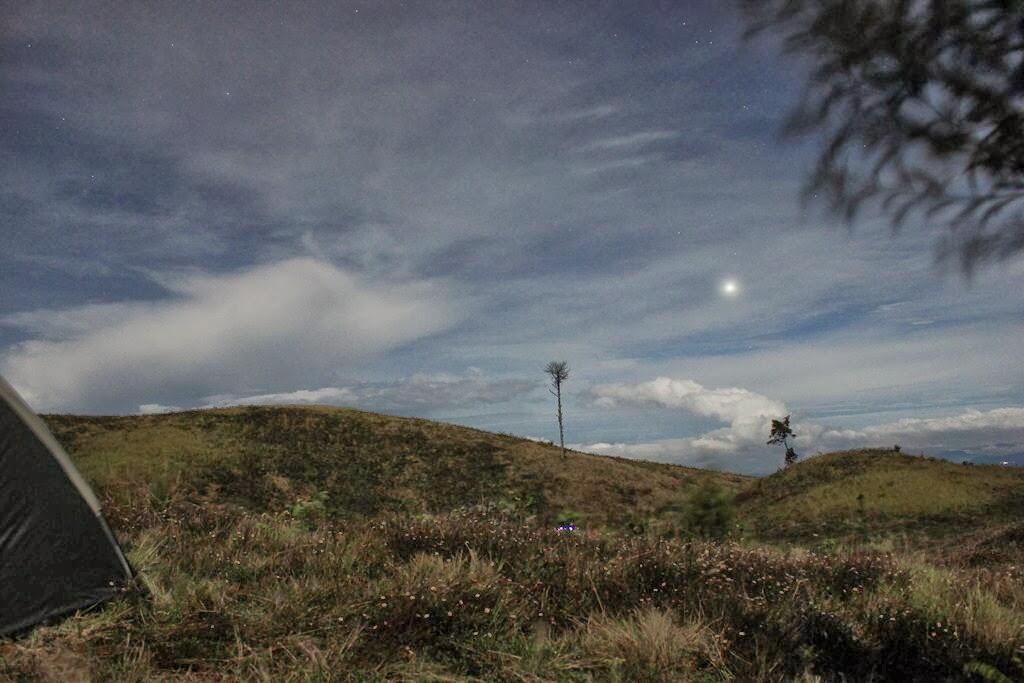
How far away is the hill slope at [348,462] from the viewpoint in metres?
33.9

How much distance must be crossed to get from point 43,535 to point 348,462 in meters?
36.6

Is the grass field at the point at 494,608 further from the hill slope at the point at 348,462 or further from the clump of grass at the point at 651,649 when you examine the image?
the hill slope at the point at 348,462

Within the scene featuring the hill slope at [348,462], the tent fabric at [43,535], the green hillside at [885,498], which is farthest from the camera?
the hill slope at [348,462]

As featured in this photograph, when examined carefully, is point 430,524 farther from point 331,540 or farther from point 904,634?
point 904,634

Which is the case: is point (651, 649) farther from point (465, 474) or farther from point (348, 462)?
point (465, 474)

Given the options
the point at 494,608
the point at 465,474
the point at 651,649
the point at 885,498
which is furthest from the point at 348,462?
the point at 651,649

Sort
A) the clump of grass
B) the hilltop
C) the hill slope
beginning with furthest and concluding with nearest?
the hill slope, the hilltop, the clump of grass

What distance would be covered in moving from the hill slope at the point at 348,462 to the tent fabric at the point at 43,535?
26681 mm

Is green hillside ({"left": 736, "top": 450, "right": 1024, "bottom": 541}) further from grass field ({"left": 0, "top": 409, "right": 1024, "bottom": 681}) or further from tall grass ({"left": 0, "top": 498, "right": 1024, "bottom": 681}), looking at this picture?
tall grass ({"left": 0, "top": 498, "right": 1024, "bottom": 681})

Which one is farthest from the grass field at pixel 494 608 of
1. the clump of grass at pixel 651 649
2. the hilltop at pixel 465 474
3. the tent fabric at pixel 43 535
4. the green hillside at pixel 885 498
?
the green hillside at pixel 885 498

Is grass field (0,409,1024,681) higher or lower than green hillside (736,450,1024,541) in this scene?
higher

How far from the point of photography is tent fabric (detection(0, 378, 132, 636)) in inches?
171

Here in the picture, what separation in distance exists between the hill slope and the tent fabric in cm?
2668

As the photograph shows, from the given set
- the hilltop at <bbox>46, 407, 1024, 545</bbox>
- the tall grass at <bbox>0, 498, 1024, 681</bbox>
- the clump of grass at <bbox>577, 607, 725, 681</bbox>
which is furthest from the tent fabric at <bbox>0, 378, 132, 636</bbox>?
the hilltop at <bbox>46, 407, 1024, 545</bbox>
